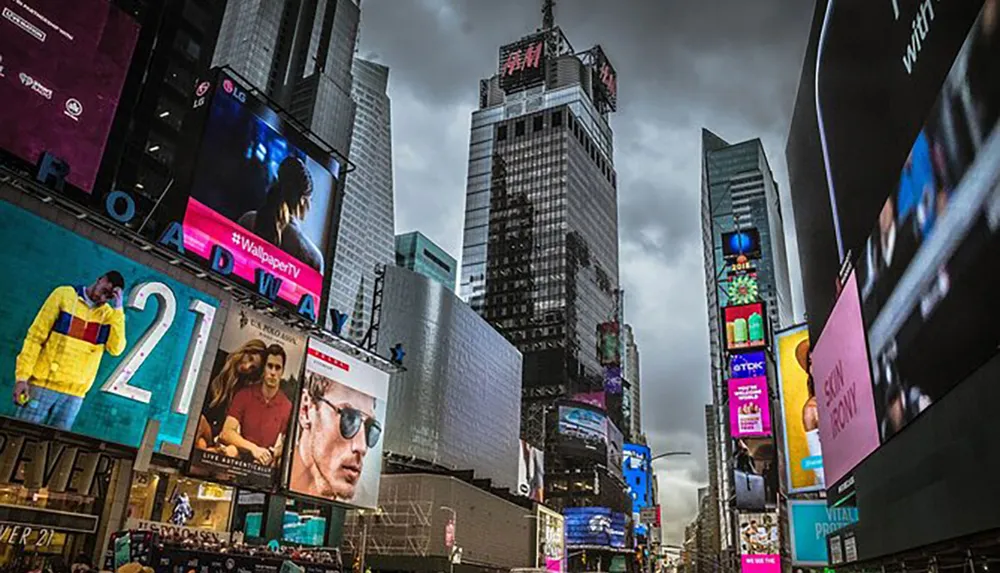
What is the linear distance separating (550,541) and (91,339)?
2349 inches

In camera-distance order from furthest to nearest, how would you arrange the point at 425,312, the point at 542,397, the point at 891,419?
the point at 542,397, the point at 425,312, the point at 891,419

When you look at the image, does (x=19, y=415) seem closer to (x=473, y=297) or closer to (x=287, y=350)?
(x=287, y=350)

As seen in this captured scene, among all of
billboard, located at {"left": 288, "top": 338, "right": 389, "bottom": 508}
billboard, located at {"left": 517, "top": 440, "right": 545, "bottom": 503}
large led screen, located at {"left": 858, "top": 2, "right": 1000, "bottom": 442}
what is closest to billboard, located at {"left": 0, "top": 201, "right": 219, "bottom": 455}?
billboard, located at {"left": 288, "top": 338, "right": 389, "bottom": 508}

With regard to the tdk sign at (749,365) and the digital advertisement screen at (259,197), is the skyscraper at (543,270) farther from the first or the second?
the digital advertisement screen at (259,197)

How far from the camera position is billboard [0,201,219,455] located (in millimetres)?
27469

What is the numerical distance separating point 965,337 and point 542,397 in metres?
161

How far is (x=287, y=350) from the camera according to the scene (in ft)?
134

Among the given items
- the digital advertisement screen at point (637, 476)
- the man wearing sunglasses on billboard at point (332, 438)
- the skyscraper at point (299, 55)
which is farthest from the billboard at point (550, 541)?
the skyscraper at point (299, 55)

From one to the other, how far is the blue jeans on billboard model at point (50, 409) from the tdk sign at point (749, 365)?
4633 centimetres

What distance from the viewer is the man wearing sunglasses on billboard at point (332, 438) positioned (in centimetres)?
4112

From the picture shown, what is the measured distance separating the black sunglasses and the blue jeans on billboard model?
15207 mm

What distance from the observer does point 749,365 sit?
5706 cm

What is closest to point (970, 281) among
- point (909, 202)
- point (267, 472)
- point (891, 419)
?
point (909, 202)

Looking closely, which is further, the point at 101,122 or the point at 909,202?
the point at 101,122
